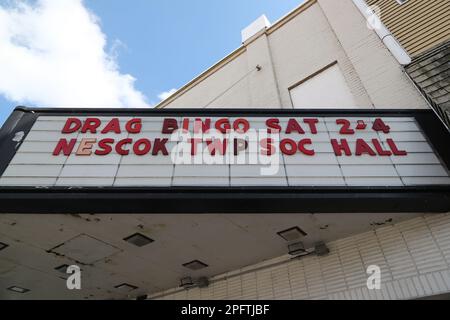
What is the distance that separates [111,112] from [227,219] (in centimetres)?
306

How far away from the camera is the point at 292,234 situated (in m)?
5.50

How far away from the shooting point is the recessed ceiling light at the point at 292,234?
541 centimetres

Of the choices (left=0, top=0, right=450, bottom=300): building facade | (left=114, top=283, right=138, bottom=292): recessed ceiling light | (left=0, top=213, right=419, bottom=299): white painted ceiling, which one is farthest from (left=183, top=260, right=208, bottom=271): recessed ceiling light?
(left=114, top=283, right=138, bottom=292): recessed ceiling light

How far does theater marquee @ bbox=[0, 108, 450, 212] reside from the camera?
4.75 m

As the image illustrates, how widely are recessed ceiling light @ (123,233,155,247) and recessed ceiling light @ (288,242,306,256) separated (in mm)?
2508

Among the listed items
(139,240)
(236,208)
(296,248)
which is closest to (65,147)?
(139,240)

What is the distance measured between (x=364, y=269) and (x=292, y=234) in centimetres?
128

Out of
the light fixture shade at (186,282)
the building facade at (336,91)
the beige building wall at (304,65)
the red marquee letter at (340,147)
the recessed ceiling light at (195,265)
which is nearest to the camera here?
the building facade at (336,91)

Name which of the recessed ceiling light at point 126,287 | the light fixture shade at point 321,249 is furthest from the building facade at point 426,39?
the recessed ceiling light at point 126,287

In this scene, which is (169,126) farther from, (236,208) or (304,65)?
(304,65)

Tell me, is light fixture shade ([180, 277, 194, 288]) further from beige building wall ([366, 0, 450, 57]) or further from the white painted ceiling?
beige building wall ([366, 0, 450, 57])

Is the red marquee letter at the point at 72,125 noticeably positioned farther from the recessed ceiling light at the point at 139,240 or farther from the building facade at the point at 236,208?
the recessed ceiling light at the point at 139,240

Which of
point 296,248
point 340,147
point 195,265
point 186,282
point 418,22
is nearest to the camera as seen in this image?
point 340,147

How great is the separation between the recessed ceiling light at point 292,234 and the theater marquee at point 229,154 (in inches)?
30.3
